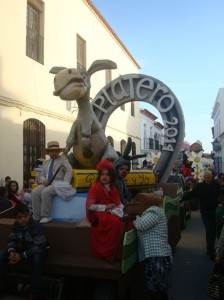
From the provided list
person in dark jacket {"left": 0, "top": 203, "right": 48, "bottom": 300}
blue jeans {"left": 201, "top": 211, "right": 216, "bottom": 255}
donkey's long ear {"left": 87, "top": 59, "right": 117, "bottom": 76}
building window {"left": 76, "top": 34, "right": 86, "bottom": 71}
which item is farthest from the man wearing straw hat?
building window {"left": 76, "top": 34, "right": 86, "bottom": 71}

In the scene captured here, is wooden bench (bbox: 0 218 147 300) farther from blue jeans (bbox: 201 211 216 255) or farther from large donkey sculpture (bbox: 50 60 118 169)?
blue jeans (bbox: 201 211 216 255)

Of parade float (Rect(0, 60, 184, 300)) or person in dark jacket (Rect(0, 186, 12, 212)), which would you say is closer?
parade float (Rect(0, 60, 184, 300))

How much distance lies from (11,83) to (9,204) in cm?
586

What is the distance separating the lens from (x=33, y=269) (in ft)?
11.8

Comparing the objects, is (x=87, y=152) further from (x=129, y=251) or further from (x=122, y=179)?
(x=129, y=251)

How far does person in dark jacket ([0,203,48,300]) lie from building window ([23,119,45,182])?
25.3ft

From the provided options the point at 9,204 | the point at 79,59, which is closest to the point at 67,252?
the point at 9,204

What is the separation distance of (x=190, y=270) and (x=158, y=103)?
4374 millimetres

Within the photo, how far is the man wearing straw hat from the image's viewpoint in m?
4.48

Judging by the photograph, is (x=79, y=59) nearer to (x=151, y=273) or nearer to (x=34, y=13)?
(x=34, y=13)

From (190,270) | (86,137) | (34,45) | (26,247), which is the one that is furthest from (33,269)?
(34,45)

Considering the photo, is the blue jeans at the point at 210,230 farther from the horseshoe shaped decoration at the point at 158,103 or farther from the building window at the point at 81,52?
the building window at the point at 81,52

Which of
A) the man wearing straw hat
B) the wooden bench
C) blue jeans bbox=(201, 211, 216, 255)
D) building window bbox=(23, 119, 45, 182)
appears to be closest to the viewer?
the wooden bench

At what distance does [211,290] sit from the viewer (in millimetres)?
3902
